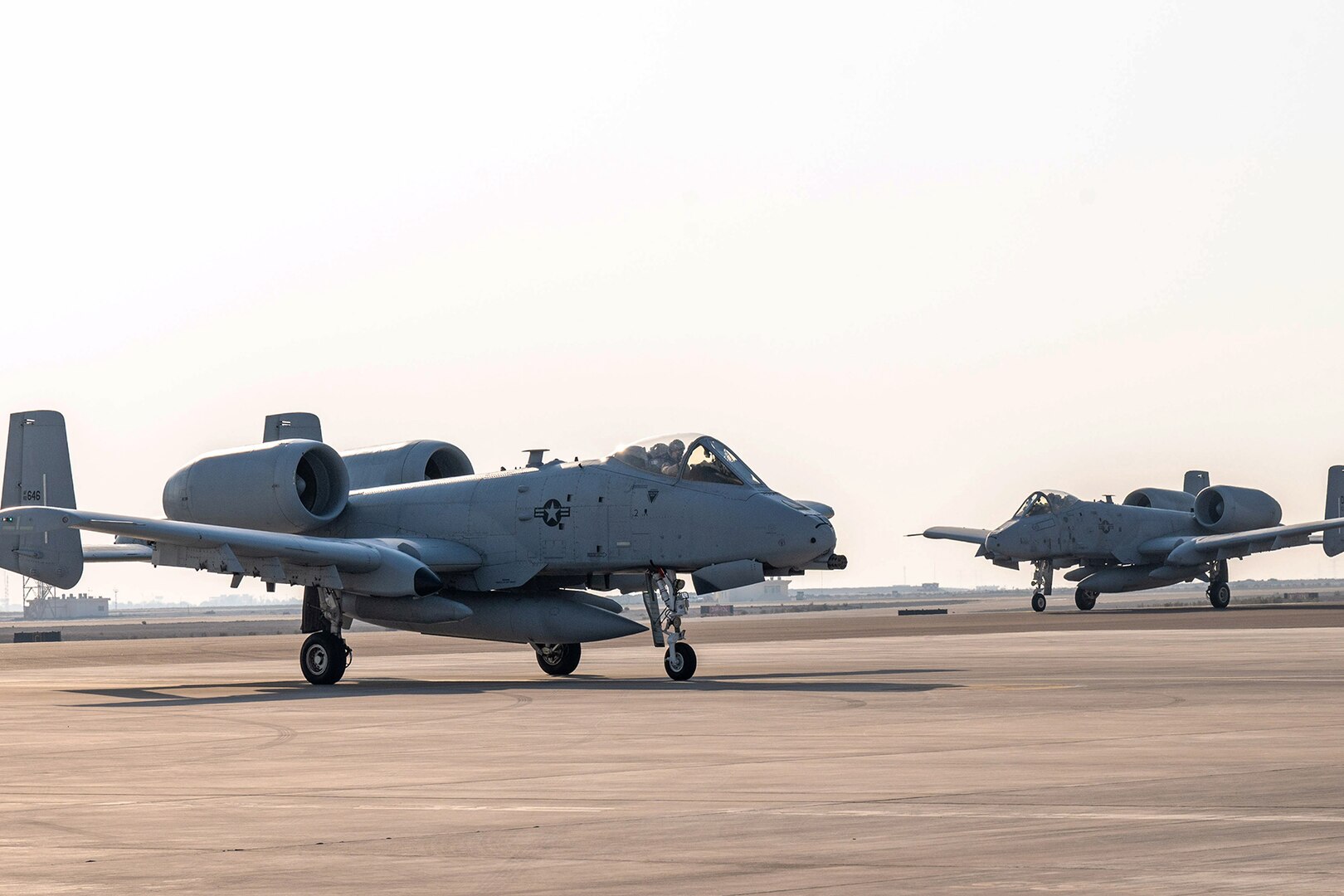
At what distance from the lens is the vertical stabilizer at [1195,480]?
84000 millimetres

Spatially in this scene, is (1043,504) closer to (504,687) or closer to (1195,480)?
(1195,480)

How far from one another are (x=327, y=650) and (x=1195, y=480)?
63.5 meters

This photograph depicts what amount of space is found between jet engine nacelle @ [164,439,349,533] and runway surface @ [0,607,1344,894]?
4077 mm

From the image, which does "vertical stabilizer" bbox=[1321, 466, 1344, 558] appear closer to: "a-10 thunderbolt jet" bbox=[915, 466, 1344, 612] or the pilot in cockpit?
"a-10 thunderbolt jet" bbox=[915, 466, 1344, 612]

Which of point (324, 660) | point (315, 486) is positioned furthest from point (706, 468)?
Result: point (315, 486)

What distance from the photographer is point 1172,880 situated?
26.0 ft

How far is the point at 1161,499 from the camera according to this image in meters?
74.1

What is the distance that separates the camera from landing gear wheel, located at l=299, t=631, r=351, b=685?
28000 millimetres

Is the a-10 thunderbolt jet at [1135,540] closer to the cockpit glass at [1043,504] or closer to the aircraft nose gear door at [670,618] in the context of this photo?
the cockpit glass at [1043,504]

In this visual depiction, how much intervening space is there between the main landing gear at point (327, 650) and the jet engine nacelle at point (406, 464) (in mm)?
5047

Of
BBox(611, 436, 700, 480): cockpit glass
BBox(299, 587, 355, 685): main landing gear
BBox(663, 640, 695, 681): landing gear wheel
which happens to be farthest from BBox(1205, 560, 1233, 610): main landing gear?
BBox(299, 587, 355, 685): main landing gear

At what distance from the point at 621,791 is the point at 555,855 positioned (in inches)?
113

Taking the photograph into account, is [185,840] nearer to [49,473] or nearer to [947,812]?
[947,812]

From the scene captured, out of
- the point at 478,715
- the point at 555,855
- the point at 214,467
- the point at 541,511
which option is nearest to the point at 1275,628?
the point at 541,511
